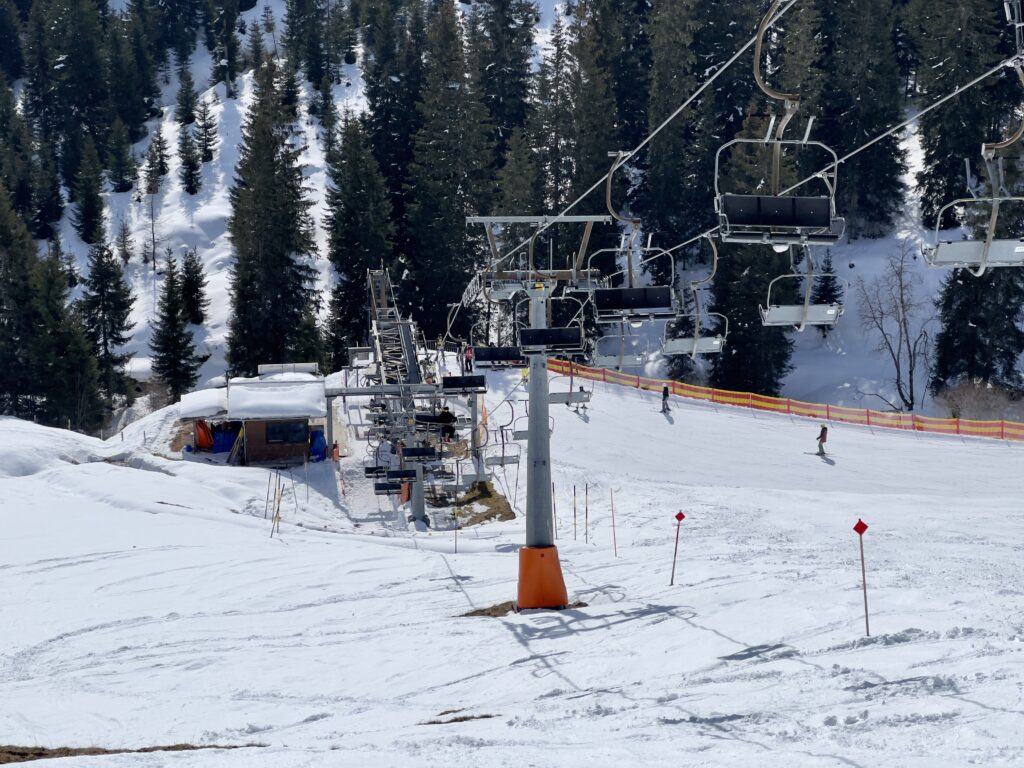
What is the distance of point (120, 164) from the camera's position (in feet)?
279

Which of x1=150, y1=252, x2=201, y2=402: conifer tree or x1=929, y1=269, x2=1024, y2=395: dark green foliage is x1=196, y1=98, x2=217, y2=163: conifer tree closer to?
x1=150, y1=252, x2=201, y2=402: conifer tree

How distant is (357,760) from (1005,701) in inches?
216

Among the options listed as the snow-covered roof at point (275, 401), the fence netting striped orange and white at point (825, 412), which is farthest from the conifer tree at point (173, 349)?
the snow-covered roof at point (275, 401)

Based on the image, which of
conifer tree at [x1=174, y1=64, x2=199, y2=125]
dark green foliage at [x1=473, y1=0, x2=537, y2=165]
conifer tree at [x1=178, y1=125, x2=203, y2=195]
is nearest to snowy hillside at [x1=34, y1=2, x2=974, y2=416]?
conifer tree at [x1=178, y1=125, x2=203, y2=195]

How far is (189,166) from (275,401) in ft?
174

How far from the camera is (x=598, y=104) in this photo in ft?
196

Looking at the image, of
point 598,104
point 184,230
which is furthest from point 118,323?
point 598,104

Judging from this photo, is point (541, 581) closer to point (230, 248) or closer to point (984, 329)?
point (984, 329)

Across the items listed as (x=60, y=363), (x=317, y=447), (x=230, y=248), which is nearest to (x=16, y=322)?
(x=60, y=363)

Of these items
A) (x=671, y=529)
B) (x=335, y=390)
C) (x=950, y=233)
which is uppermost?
(x=950, y=233)

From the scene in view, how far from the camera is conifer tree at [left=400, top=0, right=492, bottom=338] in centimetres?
5925

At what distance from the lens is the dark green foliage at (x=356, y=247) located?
58.3 m

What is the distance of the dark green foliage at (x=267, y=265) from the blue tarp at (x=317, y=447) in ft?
66.9

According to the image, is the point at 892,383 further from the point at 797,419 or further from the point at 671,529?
the point at 671,529
